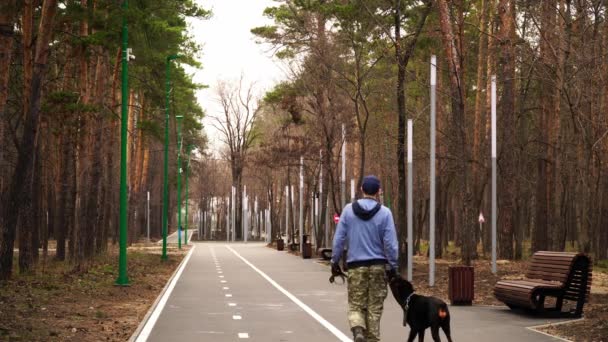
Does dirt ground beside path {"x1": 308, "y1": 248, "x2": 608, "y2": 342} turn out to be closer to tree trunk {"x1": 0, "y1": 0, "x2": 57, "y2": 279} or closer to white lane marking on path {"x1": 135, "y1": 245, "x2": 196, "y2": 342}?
white lane marking on path {"x1": 135, "y1": 245, "x2": 196, "y2": 342}

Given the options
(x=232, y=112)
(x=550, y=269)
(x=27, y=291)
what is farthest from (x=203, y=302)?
(x=232, y=112)

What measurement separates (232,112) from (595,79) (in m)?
65.3

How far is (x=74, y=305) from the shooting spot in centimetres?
1836

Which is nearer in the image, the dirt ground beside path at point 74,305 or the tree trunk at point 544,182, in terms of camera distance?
the dirt ground beside path at point 74,305

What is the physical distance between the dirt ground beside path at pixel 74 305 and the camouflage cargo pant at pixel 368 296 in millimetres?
4680

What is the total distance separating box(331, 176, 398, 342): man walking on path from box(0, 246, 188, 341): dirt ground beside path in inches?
184

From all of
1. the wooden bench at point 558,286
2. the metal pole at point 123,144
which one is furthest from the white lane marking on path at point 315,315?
the metal pole at point 123,144

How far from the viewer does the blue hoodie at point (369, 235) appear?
31.4 ft

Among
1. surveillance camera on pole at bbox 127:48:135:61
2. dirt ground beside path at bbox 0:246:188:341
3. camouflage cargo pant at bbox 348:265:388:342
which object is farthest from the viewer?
surveillance camera on pole at bbox 127:48:135:61

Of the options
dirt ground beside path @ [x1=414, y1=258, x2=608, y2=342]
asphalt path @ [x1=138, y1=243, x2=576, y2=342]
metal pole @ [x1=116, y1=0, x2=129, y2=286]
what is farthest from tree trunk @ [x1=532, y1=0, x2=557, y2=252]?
metal pole @ [x1=116, y1=0, x2=129, y2=286]

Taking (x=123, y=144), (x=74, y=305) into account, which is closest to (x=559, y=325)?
(x=74, y=305)

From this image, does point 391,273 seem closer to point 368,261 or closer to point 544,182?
point 368,261

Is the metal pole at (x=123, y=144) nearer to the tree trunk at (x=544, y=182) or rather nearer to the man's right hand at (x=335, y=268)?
the tree trunk at (x=544, y=182)

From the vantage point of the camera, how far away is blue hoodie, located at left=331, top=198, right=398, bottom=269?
957 centimetres
